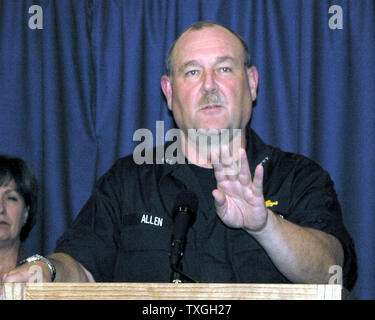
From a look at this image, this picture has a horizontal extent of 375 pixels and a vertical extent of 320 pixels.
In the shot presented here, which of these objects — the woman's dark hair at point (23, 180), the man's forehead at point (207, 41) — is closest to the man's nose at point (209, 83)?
the man's forehead at point (207, 41)

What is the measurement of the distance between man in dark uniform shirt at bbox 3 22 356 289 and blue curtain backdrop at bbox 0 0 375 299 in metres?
0.44

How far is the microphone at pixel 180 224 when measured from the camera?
1194 millimetres

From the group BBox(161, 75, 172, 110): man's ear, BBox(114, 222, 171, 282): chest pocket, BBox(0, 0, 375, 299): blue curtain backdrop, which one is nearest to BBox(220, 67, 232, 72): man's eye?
BBox(161, 75, 172, 110): man's ear

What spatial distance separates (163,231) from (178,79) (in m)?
0.65

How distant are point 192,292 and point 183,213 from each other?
383 millimetres

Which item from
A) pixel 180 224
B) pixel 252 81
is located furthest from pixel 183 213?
pixel 252 81

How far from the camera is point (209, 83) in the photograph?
78.4 inches

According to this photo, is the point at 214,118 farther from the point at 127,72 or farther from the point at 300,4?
the point at 300,4

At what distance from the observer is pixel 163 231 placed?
1.87 meters

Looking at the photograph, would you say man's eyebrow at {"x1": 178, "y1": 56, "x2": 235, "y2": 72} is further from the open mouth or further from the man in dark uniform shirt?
the open mouth

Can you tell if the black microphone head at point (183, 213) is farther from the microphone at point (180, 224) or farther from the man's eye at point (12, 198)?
the man's eye at point (12, 198)
